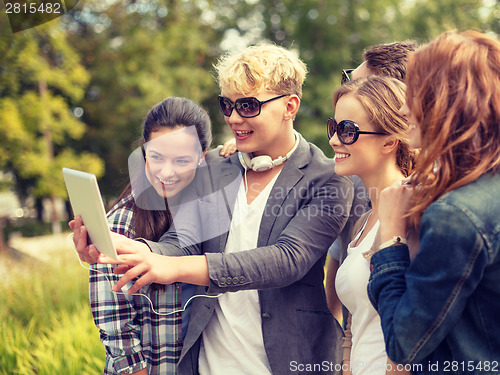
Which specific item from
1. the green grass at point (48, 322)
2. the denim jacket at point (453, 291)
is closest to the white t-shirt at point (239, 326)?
the denim jacket at point (453, 291)

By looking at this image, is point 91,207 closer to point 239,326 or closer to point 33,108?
point 239,326

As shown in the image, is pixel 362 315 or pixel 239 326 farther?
pixel 239 326

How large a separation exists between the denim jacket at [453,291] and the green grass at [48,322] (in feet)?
9.83

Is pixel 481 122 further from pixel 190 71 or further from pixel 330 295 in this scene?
pixel 190 71

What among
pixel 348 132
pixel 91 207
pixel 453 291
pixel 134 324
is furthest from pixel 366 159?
pixel 134 324

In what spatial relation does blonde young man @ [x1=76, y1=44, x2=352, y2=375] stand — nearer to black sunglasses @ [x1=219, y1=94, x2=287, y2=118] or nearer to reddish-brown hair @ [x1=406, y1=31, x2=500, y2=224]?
black sunglasses @ [x1=219, y1=94, x2=287, y2=118]

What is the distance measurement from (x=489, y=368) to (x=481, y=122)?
715 mm

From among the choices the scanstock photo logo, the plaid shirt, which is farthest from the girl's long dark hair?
the scanstock photo logo

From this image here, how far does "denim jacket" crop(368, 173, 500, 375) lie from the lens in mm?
1321

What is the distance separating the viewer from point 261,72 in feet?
7.52

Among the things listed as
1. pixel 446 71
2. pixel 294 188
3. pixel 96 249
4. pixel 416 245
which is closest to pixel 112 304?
pixel 96 249

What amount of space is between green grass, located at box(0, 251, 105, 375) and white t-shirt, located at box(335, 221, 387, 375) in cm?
253

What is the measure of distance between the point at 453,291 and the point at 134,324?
149cm

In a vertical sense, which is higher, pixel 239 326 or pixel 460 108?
pixel 460 108
